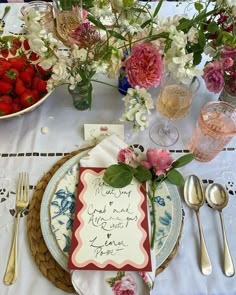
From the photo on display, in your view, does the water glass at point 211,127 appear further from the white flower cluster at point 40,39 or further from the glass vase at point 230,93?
the white flower cluster at point 40,39

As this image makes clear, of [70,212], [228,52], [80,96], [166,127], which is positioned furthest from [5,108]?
[228,52]

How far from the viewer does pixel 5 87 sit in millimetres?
713

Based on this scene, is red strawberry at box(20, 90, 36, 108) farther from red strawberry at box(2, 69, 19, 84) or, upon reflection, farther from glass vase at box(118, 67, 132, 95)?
glass vase at box(118, 67, 132, 95)

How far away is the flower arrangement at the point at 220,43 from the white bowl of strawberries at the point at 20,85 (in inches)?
15.2

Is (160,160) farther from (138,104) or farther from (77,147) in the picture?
(77,147)

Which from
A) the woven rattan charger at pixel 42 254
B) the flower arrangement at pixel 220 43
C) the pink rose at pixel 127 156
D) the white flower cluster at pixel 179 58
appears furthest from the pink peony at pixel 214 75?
the woven rattan charger at pixel 42 254

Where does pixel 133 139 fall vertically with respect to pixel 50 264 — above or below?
above

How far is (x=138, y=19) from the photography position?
2.06ft

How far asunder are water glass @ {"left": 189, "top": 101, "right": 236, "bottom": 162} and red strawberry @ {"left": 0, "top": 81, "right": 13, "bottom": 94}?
45 cm

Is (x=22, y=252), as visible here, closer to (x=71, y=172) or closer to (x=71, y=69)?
(x=71, y=172)

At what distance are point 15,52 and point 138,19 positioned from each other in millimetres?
372

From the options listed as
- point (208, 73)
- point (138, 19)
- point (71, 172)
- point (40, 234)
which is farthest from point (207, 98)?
point (40, 234)

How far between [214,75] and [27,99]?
43 centimetres

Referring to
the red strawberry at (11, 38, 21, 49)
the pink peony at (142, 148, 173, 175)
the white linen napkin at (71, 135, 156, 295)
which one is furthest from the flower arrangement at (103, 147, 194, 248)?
the red strawberry at (11, 38, 21, 49)
